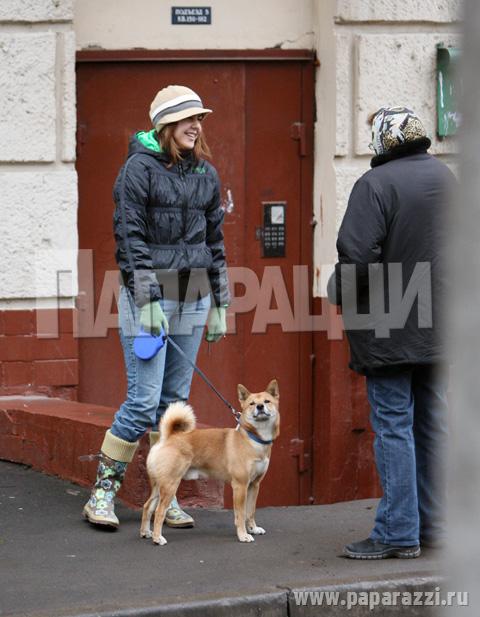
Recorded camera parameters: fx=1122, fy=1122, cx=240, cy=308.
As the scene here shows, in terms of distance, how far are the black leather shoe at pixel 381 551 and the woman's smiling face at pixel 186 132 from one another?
6.23 ft

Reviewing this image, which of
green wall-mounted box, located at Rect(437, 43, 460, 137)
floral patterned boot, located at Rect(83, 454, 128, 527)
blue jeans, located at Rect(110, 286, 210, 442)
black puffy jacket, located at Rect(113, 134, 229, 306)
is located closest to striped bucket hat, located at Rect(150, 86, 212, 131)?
black puffy jacket, located at Rect(113, 134, 229, 306)

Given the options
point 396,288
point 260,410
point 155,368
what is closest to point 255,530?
point 260,410

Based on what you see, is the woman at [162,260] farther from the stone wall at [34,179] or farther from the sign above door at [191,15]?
the sign above door at [191,15]

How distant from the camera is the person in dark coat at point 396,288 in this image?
4.54m

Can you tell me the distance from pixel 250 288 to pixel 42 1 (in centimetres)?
212

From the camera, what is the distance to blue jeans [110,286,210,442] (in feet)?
16.3

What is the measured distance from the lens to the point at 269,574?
179 inches

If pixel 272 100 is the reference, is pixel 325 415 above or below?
below

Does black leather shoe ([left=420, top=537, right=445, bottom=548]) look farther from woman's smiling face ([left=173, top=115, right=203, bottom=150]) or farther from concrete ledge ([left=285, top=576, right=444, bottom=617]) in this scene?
woman's smiling face ([left=173, top=115, right=203, bottom=150])

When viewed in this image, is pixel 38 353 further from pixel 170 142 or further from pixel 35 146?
pixel 170 142

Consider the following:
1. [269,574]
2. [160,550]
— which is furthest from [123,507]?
[269,574]

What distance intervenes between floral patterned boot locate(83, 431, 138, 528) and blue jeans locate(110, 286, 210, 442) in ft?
0.17

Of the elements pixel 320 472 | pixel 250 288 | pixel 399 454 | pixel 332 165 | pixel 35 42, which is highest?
pixel 35 42

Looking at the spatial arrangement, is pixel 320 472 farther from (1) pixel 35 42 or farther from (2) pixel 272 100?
(1) pixel 35 42
